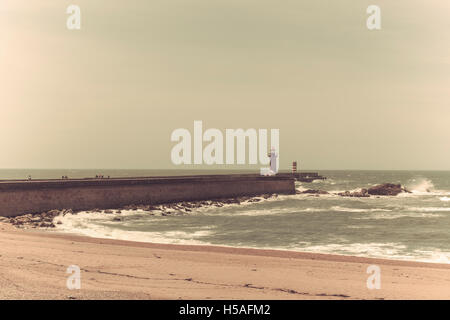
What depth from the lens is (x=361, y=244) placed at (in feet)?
54.6

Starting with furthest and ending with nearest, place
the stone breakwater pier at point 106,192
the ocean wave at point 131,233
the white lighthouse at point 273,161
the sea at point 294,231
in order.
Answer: the white lighthouse at point 273,161
the stone breakwater pier at point 106,192
the ocean wave at point 131,233
the sea at point 294,231

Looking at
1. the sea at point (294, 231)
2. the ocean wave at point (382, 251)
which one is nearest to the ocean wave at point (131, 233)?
the sea at point (294, 231)

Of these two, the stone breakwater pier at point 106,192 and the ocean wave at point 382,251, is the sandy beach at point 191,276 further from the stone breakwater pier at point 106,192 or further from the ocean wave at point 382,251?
the stone breakwater pier at point 106,192

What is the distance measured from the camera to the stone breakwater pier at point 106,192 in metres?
26.4

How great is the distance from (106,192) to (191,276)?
24409mm

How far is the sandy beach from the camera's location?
783 centimetres

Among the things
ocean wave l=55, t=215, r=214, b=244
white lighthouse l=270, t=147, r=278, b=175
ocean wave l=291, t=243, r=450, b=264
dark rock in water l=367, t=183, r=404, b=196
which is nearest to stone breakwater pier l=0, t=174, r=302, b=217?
ocean wave l=55, t=215, r=214, b=244

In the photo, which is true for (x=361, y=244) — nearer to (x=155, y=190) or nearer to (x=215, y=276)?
(x=215, y=276)

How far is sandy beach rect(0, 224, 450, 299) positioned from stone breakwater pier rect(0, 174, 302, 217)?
15.1 meters

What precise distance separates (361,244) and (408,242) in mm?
2198

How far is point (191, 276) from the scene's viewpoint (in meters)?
9.15

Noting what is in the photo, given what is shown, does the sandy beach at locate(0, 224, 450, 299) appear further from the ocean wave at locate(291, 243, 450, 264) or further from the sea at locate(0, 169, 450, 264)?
the sea at locate(0, 169, 450, 264)

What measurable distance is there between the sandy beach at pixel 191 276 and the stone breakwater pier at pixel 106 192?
15.1 m
